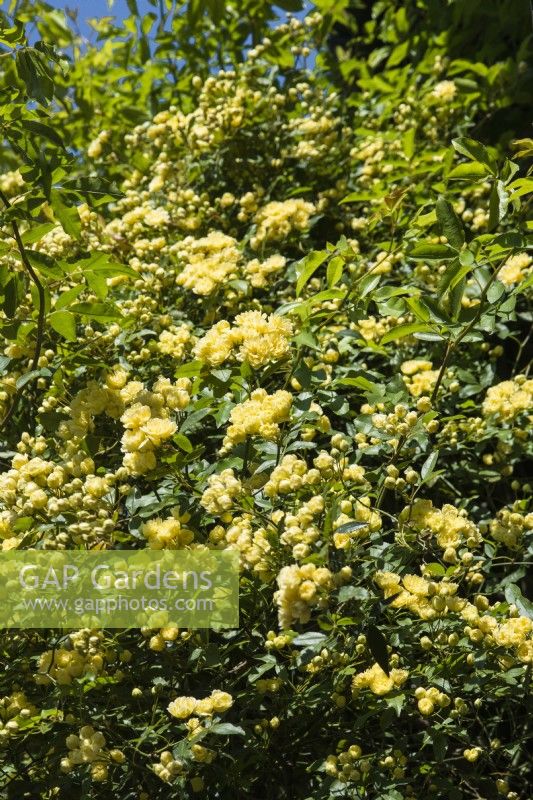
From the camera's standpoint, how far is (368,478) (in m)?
1.60

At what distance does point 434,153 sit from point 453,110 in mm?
326

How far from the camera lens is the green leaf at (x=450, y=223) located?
1.48 metres

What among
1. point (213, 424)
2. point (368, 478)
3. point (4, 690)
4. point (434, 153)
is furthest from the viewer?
point (434, 153)

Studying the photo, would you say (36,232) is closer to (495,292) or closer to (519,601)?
(495,292)

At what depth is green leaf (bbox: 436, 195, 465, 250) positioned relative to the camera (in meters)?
1.48

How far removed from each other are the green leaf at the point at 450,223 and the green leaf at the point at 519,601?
1.88 feet

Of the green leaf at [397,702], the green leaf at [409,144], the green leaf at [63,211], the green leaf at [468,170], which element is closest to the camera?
the green leaf at [397,702]

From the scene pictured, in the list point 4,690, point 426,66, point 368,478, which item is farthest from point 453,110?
point 4,690

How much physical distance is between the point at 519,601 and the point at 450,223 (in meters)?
0.63

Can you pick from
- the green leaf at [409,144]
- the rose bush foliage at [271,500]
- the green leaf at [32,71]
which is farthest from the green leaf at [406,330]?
the green leaf at [409,144]

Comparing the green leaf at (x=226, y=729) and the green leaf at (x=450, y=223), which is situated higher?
the green leaf at (x=450, y=223)

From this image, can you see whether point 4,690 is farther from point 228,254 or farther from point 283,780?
point 228,254

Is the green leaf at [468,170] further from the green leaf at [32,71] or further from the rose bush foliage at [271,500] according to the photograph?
the green leaf at [32,71]

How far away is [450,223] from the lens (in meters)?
1.49
